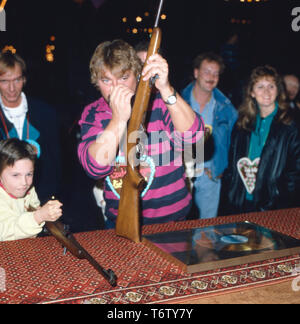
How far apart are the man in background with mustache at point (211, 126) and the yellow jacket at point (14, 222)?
70.3 inches

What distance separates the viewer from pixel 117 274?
1.08 metres

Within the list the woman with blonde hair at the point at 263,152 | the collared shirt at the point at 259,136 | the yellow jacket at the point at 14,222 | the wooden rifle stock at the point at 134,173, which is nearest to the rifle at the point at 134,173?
the wooden rifle stock at the point at 134,173

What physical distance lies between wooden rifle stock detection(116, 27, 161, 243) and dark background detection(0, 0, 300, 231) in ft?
12.3

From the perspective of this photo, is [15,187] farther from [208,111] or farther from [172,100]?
[208,111]

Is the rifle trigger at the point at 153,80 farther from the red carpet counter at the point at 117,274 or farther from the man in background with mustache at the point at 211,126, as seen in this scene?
the man in background with mustache at the point at 211,126

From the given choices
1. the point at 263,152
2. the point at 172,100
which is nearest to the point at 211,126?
the point at 263,152

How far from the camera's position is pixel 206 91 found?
10.7ft

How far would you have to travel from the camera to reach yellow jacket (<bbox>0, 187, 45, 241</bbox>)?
1.65 m

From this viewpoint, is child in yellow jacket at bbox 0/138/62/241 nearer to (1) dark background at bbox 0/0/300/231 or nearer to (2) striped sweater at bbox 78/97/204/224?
(2) striped sweater at bbox 78/97/204/224

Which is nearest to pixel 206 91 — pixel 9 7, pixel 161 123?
pixel 161 123

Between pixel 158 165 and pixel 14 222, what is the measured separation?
2.57ft

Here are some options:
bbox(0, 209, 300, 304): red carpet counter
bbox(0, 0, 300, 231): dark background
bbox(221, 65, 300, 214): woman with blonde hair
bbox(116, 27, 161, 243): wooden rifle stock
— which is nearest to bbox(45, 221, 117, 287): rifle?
bbox(0, 209, 300, 304): red carpet counter

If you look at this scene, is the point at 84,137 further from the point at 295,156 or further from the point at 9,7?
the point at 9,7

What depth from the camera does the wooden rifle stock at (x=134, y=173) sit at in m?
1.31
